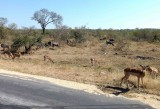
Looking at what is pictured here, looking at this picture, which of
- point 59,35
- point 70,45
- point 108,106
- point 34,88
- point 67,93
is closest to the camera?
point 108,106

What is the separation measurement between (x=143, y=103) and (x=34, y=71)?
8824mm

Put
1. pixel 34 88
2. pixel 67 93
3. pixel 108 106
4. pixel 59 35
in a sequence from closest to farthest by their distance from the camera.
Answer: pixel 108 106 < pixel 67 93 < pixel 34 88 < pixel 59 35

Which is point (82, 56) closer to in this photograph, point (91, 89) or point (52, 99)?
point (91, 89)

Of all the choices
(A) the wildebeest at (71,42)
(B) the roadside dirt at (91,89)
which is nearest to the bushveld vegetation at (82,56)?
(A) the wildebeest at (71,42)

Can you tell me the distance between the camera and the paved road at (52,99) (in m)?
11.8

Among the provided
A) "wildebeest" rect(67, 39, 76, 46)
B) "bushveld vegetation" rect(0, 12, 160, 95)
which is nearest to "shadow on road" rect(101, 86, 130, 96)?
"bushveld vegetation" rect(0, 12, 160, 95)

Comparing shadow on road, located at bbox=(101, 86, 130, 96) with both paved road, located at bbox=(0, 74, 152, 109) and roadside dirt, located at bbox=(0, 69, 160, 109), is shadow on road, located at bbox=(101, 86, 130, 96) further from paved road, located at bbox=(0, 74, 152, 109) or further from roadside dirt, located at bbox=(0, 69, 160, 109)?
paved road, located at bbox=(0, 74, 152, 109)

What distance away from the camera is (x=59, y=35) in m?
53.2

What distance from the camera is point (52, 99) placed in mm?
12711

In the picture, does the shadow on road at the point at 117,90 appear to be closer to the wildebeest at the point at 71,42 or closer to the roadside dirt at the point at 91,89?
the roadside dirt at the point at 91,89

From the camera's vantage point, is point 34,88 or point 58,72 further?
point 58,72

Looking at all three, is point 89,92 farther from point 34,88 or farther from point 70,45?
point 70,45

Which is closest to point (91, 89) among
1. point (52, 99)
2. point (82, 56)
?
point (52, 99)

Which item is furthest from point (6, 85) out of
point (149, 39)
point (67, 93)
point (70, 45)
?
point (149, 39)
